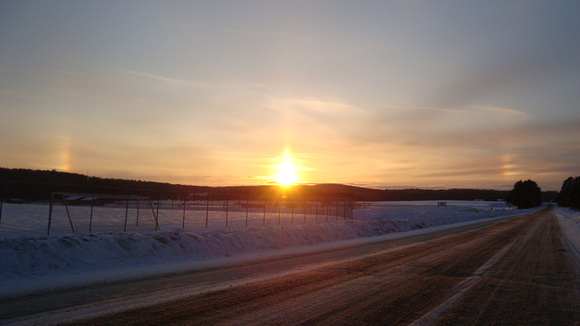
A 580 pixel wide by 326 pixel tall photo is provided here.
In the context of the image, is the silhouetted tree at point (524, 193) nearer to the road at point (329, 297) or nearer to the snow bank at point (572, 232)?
the snow bank at point (572, 232)

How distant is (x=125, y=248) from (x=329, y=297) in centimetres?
872

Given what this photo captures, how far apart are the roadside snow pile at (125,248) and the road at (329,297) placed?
3.12 metres

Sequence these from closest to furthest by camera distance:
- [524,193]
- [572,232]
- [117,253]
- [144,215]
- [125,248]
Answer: [117,253] → [125,248] → [572,232] → [144,215] → [524,193]

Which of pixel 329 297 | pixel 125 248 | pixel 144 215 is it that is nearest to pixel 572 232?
pixel 329 297

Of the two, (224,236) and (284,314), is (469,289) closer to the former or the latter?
(284,314)

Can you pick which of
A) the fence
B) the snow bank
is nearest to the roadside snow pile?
the fence

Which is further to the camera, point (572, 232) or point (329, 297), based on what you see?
point (572, 232)

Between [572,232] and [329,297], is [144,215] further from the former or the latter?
[572,232]

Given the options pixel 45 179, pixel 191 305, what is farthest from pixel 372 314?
pixel 45 179

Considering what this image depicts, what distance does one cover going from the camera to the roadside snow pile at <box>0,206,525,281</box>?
10.2 meters

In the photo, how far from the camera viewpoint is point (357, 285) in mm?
8516

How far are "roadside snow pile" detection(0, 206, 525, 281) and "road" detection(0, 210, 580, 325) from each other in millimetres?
3123

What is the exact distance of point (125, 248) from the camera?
1296cm

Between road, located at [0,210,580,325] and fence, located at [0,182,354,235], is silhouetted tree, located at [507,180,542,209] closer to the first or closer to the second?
fence, located at [0,182,354,235]
